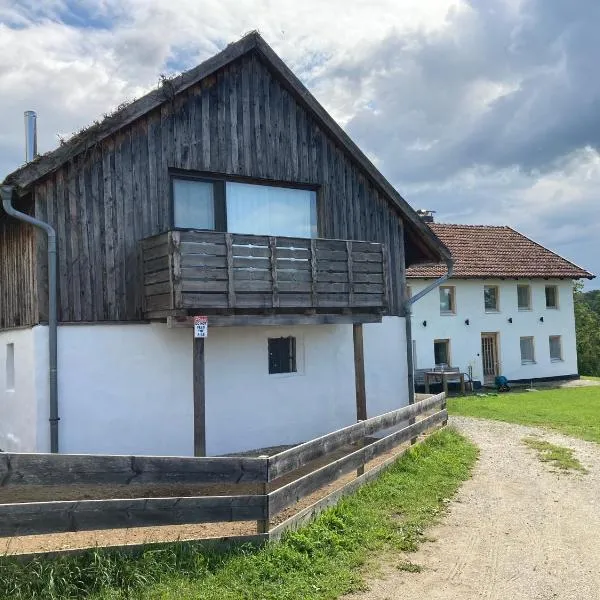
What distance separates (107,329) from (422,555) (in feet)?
20.4

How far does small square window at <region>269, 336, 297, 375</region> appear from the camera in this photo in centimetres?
1241

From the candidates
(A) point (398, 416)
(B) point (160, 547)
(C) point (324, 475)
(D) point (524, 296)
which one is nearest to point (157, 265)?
(A) point (398, 416)

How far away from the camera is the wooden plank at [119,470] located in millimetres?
5020

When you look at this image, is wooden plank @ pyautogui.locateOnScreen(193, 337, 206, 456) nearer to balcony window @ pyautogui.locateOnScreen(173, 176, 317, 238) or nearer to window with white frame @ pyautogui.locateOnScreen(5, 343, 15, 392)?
balcony window @ pyautogui.locateOnScreen(173, 176, 317, 238)

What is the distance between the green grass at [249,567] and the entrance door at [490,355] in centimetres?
2117

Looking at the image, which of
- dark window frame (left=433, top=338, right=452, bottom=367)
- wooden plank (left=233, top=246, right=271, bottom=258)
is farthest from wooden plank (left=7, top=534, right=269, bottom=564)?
dark window frame (left=433, top=338, right=452, bottom=367)

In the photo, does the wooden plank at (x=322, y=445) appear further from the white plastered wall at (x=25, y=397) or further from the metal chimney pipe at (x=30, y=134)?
the metal chimney pipe at (x=30, y=134)

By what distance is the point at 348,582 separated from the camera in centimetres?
548

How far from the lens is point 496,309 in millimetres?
27953

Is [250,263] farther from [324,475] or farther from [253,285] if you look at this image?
[324,475]

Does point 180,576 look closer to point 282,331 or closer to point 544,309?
point 282,331

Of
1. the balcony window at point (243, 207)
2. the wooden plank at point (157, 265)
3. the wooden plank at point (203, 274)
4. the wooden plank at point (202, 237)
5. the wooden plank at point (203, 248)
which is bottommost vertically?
the wooden plank at point (203, 274)

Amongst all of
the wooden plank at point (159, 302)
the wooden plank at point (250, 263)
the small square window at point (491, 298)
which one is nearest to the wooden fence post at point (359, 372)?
the wooden plank at point (250, 263)

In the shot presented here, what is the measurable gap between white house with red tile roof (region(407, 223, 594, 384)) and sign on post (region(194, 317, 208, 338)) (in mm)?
16408
